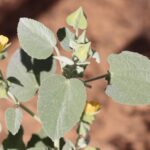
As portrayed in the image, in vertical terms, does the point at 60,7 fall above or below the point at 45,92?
below

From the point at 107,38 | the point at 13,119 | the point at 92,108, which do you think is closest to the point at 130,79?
the point at 92,108

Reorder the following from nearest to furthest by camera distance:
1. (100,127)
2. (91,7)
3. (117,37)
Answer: (100,127), (117,37), (91,7)

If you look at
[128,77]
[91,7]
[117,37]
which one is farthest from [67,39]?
[91,7]

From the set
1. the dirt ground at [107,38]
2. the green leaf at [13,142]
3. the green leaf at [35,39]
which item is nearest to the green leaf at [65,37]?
the green leaf at [35,39]

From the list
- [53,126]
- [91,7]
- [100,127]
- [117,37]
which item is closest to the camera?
[53,126]

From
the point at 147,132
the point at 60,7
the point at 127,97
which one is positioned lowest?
the point at 147,132

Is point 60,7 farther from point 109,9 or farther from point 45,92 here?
point 45,92

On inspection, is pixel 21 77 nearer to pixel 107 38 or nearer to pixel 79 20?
pixel 79 20
